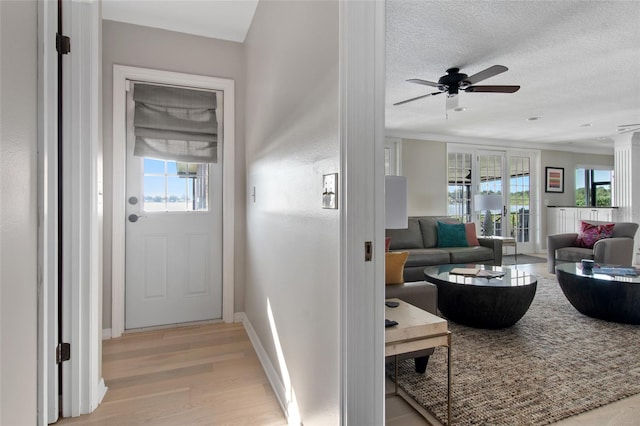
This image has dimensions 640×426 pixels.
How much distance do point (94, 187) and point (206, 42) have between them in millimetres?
1788

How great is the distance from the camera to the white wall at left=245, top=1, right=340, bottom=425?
125 cm

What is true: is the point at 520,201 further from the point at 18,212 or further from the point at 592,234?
the point at 18,212

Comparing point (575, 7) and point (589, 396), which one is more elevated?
point (575, 7)

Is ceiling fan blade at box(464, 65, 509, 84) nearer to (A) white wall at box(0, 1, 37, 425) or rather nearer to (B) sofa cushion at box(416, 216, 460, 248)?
(B) sofa cushion at box(416, 216, 460, 248)

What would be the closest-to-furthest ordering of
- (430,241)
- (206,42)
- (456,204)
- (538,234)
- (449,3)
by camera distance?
(449,3)
(206,42)
(430,241)
(456,204)
(538,234)

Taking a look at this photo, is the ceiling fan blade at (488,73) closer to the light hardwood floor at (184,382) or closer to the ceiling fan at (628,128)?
the light hardwood floor at (184,382)

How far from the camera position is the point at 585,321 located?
3.03 metres

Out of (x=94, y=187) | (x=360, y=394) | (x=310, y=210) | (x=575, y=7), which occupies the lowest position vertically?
(x=360, y=394)

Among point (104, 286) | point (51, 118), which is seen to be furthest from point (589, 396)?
point (104, 286)

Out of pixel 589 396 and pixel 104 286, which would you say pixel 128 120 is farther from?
pixel 589 396

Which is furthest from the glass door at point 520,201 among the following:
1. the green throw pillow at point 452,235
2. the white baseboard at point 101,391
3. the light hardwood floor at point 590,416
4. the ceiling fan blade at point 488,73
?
the white baseboard at point 101,391

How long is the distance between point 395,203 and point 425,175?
16.3ft

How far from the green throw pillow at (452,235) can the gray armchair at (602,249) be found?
1.33 m

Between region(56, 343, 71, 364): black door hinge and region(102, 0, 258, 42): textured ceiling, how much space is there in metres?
2.30
